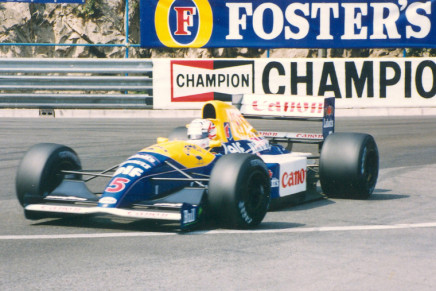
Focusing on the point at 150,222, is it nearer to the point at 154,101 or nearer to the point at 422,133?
the point at 422,133

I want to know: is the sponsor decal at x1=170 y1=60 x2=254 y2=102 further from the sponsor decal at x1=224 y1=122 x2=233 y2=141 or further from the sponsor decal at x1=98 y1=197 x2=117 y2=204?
the sponsor decal at x1=98 y1=197 x2=117 y2=204

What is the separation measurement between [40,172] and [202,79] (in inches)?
457

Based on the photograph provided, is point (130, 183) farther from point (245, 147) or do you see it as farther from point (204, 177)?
point (245, 147)

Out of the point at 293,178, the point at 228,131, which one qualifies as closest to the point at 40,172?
the point at 228,131

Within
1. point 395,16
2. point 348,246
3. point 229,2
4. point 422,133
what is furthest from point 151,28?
point 348,246

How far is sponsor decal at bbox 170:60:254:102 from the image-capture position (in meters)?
19.0

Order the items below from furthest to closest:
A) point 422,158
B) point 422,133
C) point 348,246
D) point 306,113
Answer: point 422,133 < point 422,158 < point 306,113 < point 348,246

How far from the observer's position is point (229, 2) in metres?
20.2

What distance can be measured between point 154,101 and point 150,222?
1151cm

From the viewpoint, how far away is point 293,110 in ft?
33.2

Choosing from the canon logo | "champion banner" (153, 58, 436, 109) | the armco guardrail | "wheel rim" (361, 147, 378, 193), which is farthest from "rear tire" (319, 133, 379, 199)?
the armco guardrail

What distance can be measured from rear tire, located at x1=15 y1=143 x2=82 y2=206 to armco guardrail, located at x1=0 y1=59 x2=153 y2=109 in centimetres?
1079

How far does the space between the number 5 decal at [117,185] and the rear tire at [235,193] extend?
740 mm

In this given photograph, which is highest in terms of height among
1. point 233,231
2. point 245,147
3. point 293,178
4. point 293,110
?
point 293,110
